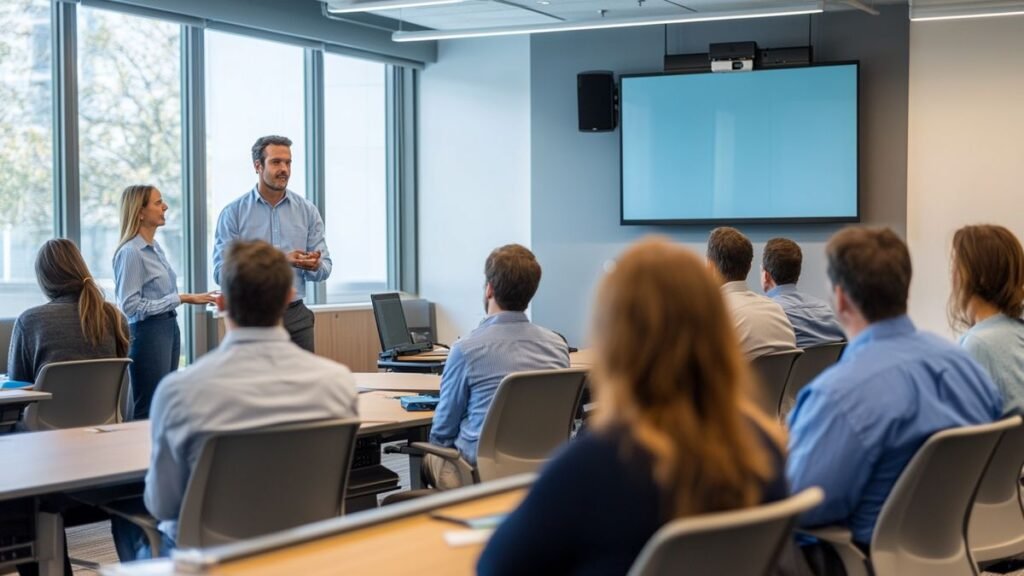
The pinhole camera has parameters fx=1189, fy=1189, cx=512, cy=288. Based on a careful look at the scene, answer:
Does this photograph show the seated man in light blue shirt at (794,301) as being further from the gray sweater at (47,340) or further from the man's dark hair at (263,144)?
the gray sweater at (47,340)

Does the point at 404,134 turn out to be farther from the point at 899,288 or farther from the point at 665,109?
the point at 899,288

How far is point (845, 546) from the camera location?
2.57 m

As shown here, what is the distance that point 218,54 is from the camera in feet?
29.2

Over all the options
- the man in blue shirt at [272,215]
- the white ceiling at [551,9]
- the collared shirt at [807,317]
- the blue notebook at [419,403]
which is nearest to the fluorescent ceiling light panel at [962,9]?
the white ceiling at [551,9]

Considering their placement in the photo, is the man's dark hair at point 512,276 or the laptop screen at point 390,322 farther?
the laptop screen at point 390,322

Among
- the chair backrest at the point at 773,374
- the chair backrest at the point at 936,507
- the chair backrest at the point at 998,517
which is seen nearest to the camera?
the chair backrest at the point at 936,507

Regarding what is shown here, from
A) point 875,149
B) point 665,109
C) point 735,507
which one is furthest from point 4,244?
point 735,507

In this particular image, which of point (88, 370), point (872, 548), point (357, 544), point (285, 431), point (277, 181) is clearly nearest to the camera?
point (357, 544)

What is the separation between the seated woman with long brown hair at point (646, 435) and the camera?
1661 millimetres

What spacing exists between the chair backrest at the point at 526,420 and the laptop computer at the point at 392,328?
130 inches

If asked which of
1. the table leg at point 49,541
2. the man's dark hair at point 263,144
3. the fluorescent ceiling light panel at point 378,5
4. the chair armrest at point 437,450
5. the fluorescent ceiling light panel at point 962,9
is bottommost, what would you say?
the table leg at point 49,541

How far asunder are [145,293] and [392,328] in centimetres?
165

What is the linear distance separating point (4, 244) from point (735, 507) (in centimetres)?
670

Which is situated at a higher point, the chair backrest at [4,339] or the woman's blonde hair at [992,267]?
the woman's blonde hair at [992,267]
